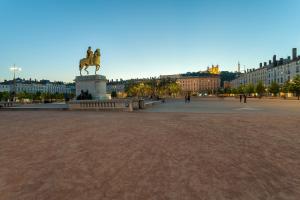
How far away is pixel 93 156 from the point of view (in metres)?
8.19

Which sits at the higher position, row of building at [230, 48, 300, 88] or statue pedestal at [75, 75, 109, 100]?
row of building at [230, 48, 300, 88]

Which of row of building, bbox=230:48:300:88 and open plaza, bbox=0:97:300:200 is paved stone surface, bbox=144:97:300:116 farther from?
row of building, bbox=230:48:300:88

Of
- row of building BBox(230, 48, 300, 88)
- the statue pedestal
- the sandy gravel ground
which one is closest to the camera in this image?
the sandy gravel ground

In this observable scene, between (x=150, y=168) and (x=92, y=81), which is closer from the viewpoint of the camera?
(x=150, y=168)

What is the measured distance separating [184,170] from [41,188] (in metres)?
3.47

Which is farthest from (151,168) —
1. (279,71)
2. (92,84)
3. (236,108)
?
(279,71)

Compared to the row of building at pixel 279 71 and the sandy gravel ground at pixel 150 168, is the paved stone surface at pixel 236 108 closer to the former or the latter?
the sandy gravel ground at pixel 150 168

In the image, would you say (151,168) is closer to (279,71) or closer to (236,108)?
(236,108)

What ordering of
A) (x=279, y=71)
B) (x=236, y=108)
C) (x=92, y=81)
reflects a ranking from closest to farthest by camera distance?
(x=236, y=108) → (x=92, y=81) → (x=279, y=71)

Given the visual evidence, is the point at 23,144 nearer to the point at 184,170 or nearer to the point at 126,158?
the point at 126,158

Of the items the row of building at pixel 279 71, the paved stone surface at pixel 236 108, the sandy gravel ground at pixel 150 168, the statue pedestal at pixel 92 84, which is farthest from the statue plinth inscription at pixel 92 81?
the row of building at pixel 279 71

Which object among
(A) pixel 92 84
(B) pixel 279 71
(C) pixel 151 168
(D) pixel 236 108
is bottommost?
(C) pixel 151 168

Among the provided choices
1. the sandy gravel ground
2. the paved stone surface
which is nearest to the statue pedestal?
the paved stone surface

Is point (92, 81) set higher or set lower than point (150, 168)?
higher
